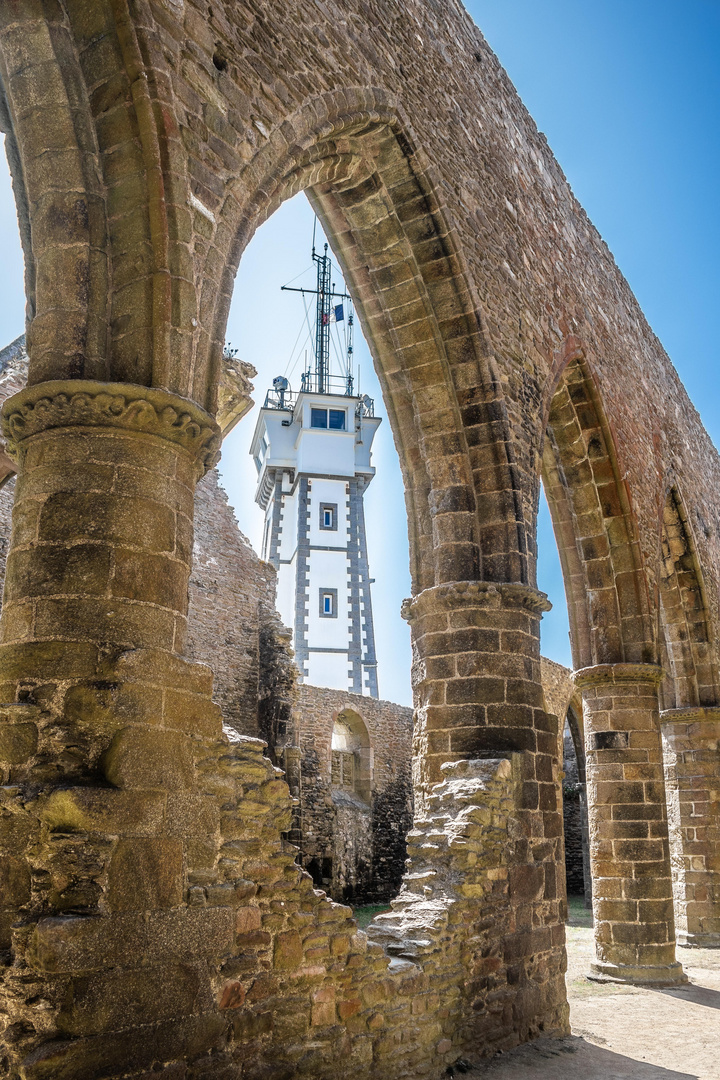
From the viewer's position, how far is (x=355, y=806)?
48.2 ft

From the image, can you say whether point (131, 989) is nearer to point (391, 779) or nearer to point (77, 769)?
point (77, 769)

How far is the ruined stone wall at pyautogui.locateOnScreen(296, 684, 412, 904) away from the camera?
1353 centimetres

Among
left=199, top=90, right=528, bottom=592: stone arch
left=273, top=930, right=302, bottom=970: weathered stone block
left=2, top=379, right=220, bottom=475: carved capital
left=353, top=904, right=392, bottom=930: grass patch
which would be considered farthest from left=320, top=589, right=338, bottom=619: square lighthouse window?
left=2, top=379, right=220, bottom=475: carved capital

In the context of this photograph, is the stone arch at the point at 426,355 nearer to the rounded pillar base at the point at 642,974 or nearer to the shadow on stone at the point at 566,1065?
the shadow on stone at the point at 566,1065

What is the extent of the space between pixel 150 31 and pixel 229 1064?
4061 mm

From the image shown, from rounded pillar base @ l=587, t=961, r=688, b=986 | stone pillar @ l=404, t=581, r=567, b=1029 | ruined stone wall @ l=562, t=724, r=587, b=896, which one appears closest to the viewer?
stone pillar @ l=404, t=581, r=567, b=1029

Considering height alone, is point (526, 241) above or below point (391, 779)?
above

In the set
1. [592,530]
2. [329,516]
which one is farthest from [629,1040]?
[329,516]

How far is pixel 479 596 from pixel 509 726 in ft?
2.77

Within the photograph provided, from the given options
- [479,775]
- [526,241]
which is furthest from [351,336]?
[479,775]

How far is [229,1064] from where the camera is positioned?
3.22m

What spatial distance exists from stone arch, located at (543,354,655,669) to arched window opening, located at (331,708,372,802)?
709 cm

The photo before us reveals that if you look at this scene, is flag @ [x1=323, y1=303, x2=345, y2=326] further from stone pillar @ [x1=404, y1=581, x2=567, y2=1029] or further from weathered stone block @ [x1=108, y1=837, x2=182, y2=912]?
weathered stone block @ [x1=108, y1=837, x2=182, y2=912]

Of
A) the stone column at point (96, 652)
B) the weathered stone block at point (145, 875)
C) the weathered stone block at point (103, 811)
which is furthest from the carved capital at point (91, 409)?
the weathered stone block at point (145, 875)
